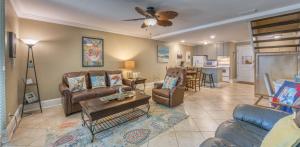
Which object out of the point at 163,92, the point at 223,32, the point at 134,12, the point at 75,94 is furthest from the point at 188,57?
the point at 75,94

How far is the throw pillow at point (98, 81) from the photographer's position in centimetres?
399

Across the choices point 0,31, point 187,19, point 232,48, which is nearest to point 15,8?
point 0,31

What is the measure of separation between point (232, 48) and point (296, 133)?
7.94m

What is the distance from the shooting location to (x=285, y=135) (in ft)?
3.38

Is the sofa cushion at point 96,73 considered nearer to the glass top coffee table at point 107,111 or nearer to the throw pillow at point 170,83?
the glass top coffee table at point 107,111

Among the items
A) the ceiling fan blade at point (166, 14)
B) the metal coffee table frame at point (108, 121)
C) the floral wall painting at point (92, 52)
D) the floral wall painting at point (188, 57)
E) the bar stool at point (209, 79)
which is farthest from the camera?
the floral wall painting at point (188, 57)

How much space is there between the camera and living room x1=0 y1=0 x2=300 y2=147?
2123mm

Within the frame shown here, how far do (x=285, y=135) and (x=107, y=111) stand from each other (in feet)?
7.11

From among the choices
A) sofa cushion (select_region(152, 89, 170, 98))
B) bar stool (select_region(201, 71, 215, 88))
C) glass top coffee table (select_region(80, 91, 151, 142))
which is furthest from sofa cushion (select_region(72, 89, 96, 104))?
bar stool (select_region(201, 71, 215, 88))

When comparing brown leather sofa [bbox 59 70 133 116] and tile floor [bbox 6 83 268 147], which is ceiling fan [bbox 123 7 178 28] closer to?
brown leather sofa [bbox 59 70 133 116]

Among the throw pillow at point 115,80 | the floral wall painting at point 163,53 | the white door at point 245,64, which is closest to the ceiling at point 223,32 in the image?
the floral wall painting at point 163,53

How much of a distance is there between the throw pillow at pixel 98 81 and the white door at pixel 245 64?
7.39 meters

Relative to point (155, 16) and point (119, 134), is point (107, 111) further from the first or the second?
point (155, 16)

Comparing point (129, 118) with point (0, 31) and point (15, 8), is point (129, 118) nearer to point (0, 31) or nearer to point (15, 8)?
point (0, 31)
